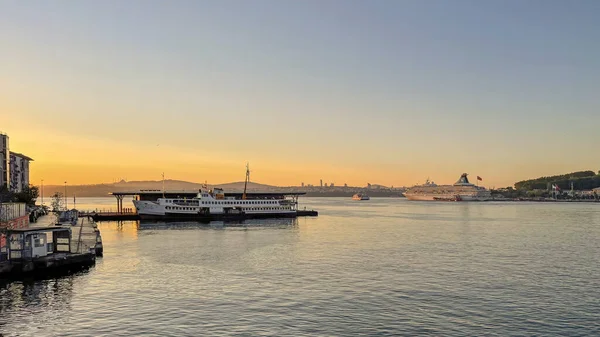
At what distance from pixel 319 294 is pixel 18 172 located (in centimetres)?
12514

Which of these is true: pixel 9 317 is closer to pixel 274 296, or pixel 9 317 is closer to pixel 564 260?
pixel 274 296

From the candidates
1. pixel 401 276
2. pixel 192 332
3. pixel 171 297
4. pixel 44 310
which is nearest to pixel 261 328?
pixel 192 332

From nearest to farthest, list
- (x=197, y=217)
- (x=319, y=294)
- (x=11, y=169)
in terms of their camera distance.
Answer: (x=319, y=294), (x=197, y=217), (x=11, y=169)

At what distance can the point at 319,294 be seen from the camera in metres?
34.0

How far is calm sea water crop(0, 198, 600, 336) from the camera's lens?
1055 inches

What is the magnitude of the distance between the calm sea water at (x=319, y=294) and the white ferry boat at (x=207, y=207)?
5531cm

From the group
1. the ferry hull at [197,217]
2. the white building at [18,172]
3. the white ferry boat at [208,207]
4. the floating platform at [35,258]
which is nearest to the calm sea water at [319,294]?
the floating platform at [35,258]

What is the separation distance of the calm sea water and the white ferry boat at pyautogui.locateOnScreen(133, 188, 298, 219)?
55.3 meters

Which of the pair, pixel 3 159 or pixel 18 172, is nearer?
pixel 3 159

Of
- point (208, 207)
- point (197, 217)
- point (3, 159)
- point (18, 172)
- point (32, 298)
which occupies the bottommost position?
point (32, 298)

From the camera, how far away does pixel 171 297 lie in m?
33.2

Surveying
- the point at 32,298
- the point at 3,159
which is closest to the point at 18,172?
the point at 3,159

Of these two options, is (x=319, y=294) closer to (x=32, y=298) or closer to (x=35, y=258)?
(x=32, y=298)

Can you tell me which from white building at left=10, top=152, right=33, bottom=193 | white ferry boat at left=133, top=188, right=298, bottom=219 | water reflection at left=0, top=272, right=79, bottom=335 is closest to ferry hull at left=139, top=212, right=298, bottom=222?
white ferry boat at left=133, top=188, right=298, bottom=219
